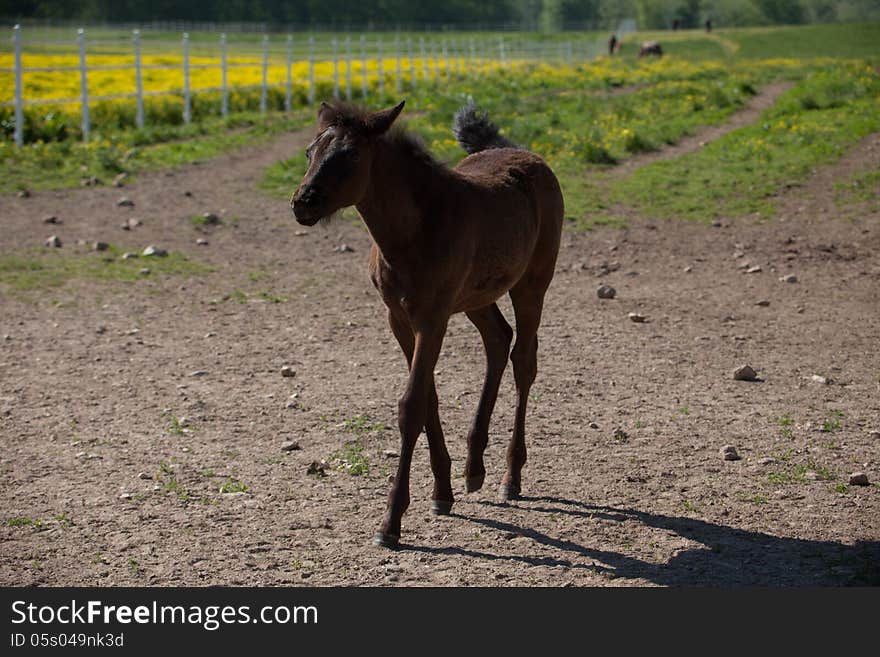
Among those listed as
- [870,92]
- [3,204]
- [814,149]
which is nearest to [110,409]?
[3,204]

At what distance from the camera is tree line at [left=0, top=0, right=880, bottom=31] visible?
83375mm

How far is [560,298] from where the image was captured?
1091 centimetres

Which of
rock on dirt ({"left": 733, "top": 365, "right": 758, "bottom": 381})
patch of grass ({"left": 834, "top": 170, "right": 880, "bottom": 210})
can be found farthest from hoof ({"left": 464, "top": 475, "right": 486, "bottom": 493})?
patch of grass ({"left": 834, "top": 170, "right": 880, "bottom": 210})

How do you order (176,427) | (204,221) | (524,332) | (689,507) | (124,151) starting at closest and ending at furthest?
(689,507) → (524,332) → (176,427) → (204,221) → (124,151)

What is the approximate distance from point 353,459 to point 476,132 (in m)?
2.18

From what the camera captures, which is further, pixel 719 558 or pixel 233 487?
pixel 233 487

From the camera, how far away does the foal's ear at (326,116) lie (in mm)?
5211

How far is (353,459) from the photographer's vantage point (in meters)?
6.60

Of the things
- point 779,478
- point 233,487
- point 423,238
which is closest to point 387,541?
point 233,487

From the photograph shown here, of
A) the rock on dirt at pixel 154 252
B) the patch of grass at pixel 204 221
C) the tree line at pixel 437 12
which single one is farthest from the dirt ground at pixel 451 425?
the tree line at pixel 437 12

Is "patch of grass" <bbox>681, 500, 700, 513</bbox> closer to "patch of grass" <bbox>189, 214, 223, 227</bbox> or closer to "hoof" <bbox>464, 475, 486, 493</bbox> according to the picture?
"hoof" <bbox>464, 475, 486, 493</bbox>

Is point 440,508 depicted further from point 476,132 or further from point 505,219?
point 476,132

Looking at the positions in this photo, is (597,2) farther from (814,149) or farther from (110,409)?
(110,409)

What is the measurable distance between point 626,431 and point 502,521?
5.45 ft
